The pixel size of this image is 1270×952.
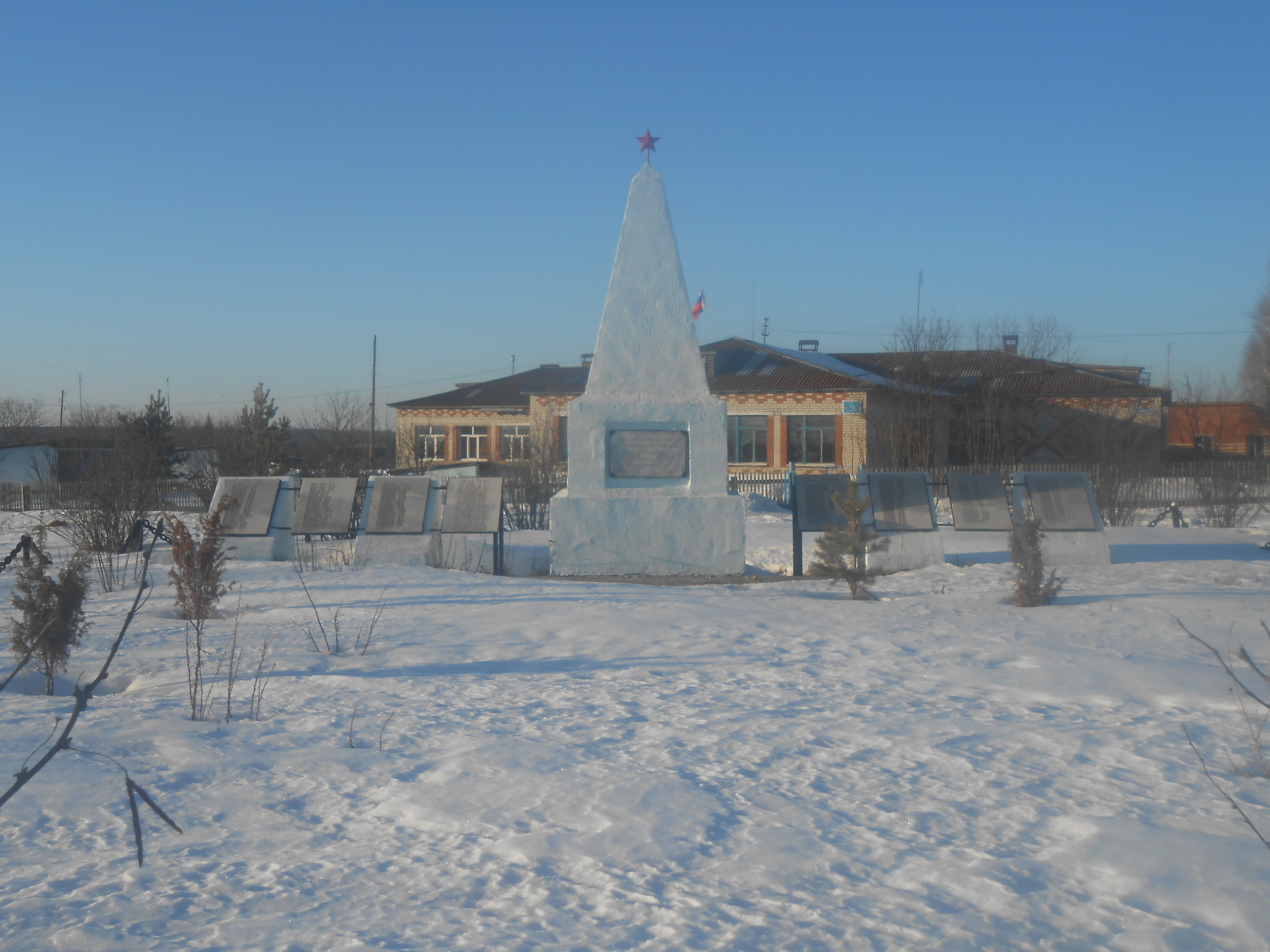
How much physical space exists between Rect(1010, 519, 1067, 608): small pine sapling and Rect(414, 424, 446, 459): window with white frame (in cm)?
3200

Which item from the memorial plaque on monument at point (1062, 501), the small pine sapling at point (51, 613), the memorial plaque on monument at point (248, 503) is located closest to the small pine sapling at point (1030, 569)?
the memorial plaque on monument at point (1062, 501)

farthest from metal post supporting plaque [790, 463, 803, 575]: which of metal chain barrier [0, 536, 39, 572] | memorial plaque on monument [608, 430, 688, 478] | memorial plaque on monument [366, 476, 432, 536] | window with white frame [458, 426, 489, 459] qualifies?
window with white frame [458, 426, 489, 459]

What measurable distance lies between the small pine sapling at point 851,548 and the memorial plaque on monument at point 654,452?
2.52 meters

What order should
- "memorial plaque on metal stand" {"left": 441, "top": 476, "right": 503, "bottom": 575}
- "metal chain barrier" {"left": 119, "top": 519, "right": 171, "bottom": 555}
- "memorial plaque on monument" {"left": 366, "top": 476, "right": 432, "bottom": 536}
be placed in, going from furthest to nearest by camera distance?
"metal chain barrier" {"left": 119, "top": 519, "right": 171, "bottom": 555}, "memorial plaque on monument" {"left": 366, "top": 476, "right": 432, "bottom": 536}, "memorial plaque on metal stand" {"left": 441, "top": 476, "right": 503, "bottom": 575}

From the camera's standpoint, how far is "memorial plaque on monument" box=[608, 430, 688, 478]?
1102 cm

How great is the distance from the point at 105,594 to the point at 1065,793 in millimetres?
8761

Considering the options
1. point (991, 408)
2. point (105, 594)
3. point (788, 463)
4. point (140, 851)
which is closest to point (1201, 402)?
point (991, 408)

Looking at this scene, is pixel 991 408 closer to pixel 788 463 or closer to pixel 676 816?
pixel 788 463

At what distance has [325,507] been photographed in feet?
40.4

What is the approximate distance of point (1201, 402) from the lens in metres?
52.2

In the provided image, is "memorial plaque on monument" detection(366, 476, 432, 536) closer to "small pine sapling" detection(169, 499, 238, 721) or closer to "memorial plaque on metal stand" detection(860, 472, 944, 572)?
"small pine sapling" detection(169, 499, 238, 721)

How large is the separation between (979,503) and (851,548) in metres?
3.93

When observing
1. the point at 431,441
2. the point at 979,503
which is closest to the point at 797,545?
the point at 979,503

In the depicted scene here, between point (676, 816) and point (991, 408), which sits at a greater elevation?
point (991, 408)
